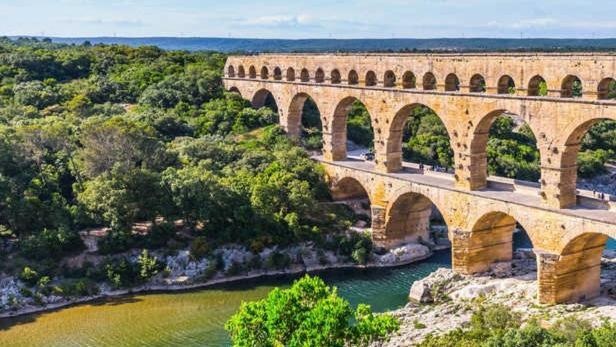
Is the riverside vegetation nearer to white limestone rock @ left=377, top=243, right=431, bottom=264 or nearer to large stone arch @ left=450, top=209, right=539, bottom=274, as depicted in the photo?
white limestone rock @ left=377, top=243, right=431, bottom=264

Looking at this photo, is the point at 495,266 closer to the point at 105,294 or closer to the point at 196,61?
the point at 105,294

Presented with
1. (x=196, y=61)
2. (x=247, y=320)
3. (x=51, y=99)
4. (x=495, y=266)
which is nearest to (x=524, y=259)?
(x=495, y=266)

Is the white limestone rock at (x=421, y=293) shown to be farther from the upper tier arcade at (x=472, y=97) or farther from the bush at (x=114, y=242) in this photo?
the bush at (x=114, y=242)

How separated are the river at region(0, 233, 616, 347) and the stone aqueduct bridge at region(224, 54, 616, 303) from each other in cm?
367

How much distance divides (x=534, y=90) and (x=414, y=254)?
38.6ft

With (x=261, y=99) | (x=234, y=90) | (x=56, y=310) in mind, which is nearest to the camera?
(x=56, y=310)

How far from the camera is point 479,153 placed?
107 feet

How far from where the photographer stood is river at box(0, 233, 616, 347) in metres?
28.2

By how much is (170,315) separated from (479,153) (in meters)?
15.2

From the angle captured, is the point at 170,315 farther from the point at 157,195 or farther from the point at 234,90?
the point at 234,90

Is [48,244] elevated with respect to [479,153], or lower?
lower

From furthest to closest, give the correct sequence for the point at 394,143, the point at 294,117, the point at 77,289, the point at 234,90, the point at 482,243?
1. the point at 234,90
2. the point at 294,117
3. the point at 394,143
4. the point at 482,243
5. the point at 77,289

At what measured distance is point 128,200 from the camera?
35.0 m

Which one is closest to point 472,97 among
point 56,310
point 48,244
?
point 56,310
